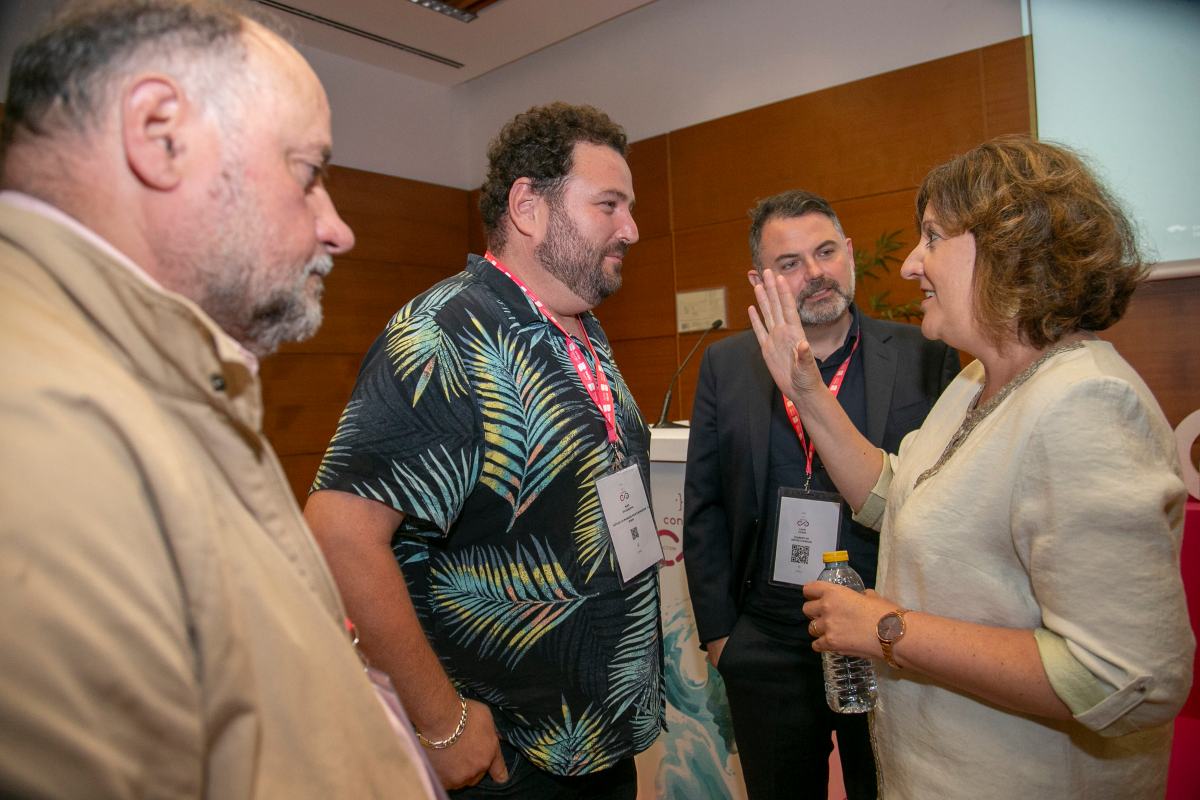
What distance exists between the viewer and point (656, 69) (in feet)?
16.9

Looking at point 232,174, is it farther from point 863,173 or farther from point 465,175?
point 465,175

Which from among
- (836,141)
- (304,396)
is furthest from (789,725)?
(304,396)

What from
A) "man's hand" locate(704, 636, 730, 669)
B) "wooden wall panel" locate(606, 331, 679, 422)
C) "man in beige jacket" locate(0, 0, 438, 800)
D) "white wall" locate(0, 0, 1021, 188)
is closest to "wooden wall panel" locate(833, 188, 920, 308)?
"white wall" locate(0, 0, 1021, 188)

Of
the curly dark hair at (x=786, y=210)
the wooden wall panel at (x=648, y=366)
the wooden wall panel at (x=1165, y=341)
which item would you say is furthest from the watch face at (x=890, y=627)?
the wooden wall panel at (x=648, y=366)

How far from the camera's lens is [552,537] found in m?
1.35

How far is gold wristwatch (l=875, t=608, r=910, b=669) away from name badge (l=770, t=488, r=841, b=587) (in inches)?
24.8

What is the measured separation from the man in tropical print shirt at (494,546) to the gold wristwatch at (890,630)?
1.50 feet

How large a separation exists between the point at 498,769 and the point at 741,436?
3.66 feet

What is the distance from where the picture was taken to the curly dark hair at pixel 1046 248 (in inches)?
A: 46.4

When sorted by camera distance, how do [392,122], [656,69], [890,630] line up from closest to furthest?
[890,630] < [656,69] < [392,122]

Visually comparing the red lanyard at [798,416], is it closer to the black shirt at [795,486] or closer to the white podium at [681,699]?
the black shirt at [795,486]

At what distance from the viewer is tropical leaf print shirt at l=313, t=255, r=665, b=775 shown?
4.03 feet

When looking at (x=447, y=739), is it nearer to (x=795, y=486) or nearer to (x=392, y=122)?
(x=795, y=486)

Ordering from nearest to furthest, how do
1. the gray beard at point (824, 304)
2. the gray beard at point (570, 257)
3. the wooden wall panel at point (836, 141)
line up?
the gray beard at point (570, 257)
the gray beard at point (824, 304)
the wooden wall panel at point (836, 141)
